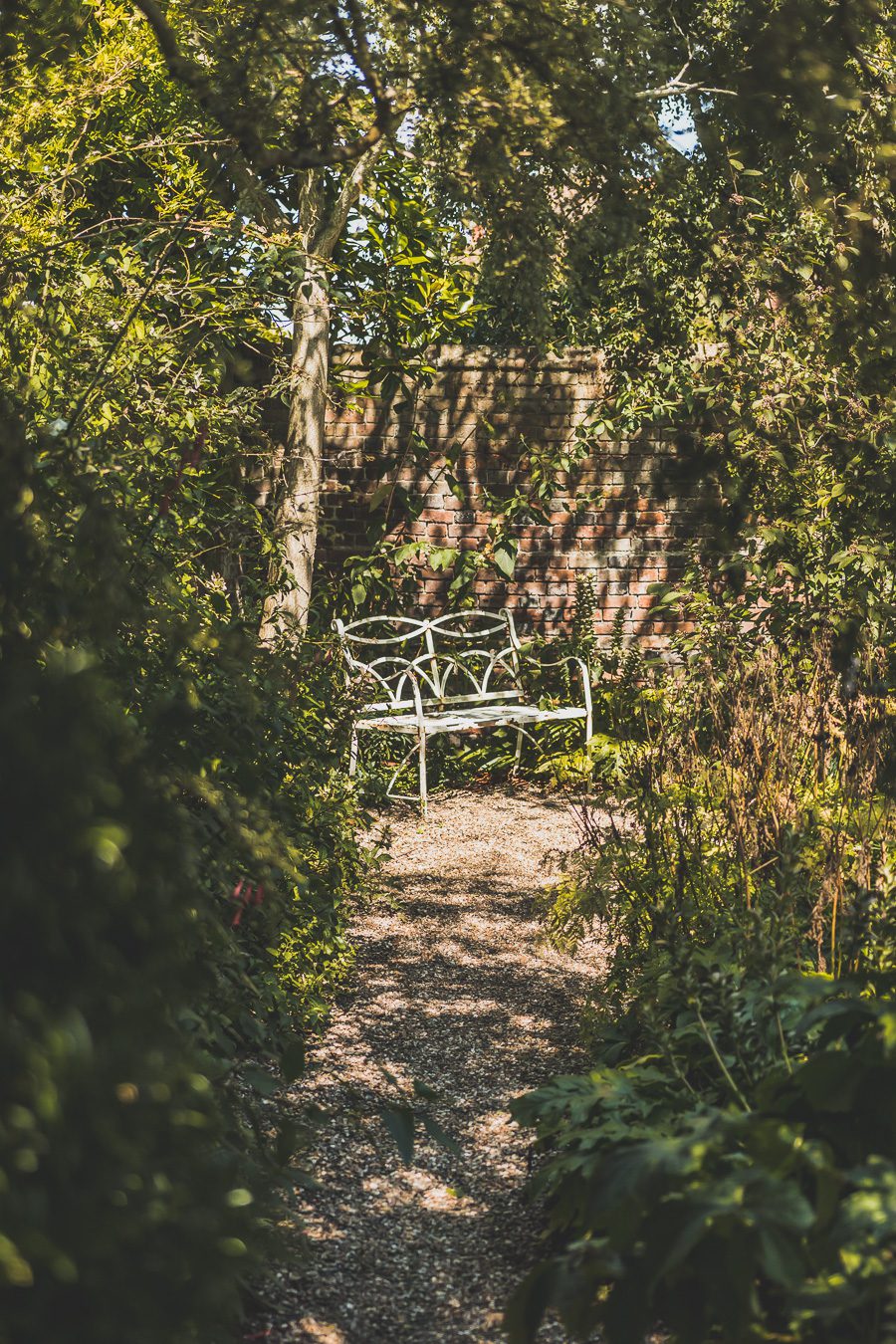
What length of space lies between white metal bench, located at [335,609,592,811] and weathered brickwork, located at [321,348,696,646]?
0.74 feet

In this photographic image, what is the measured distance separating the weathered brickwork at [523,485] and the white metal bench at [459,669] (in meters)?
0.23

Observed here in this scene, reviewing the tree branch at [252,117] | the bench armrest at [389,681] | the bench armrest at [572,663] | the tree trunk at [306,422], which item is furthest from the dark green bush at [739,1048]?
the tree trunk at [306,422]

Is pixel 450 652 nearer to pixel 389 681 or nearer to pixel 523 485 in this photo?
pixel 389 681

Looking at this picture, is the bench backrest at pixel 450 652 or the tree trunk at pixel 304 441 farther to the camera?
the bench backrest at pixel 450 652

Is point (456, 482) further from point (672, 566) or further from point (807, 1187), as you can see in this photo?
point (807, 1187)

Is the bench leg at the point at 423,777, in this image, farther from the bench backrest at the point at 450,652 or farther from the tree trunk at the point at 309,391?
the tree trunk at the point at 309,391

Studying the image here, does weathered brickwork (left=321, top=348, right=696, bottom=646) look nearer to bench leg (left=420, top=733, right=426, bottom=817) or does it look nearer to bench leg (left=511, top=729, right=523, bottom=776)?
bench leg (left=511, top=729, right=523, bottom=776)

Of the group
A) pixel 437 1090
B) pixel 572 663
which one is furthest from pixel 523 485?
pixel 437 1090

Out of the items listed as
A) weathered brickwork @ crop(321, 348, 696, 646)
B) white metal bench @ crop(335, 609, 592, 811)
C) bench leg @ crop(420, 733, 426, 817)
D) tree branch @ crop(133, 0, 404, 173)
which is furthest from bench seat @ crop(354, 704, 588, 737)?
tree branch @ crop(133, 0, 404, 173)

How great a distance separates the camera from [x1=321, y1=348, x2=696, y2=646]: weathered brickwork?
24.3ft

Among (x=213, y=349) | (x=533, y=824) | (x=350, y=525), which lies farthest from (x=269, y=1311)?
(x=350, y=525)

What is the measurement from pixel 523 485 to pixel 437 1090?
478cm

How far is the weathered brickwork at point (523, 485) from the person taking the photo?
741cm

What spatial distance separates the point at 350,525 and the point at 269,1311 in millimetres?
5638
